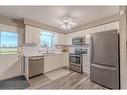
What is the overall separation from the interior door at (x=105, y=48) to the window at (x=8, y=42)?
3.00 m

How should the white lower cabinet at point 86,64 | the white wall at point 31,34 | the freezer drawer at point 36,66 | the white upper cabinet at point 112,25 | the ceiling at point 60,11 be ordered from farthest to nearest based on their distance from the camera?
the white lower cabinet at point 86,64 < the white wall at point 31,34 < the freezer drawer at point 36,66 < the white upper cabinet at point 112,25 < the ceiling at point 60,11

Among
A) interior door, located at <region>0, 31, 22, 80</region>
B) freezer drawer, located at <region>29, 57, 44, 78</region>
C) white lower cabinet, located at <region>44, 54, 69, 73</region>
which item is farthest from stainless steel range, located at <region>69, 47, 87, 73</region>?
interior door, located at <region>0, 31, 22, 80</region>

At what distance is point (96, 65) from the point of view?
304cm

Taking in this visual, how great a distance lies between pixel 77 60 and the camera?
4.43 meters

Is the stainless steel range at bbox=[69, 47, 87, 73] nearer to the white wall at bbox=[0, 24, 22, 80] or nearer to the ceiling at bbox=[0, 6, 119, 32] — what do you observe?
the ceiling at bbox=[0, 6, 119, 32]

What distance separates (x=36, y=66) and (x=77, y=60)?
188 centimetres

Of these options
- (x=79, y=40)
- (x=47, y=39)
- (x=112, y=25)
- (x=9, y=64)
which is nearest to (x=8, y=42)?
(x=9, y=64)

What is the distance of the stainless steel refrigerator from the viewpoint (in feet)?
8.13

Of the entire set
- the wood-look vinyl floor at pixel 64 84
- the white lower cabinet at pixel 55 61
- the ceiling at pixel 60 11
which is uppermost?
the ceiling at pixel 60 11

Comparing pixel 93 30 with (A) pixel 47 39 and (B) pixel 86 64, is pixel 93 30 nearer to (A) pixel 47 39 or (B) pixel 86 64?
(B) pixel 86 64

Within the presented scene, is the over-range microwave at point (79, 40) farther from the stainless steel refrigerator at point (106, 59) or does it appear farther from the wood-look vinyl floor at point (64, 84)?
the wood-look vinyl floor at point (64, 84)

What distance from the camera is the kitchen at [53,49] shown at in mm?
2803

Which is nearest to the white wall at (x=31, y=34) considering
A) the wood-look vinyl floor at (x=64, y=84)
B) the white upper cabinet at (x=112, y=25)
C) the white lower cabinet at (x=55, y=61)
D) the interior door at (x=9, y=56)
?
the interior door at (x=9, y=56)

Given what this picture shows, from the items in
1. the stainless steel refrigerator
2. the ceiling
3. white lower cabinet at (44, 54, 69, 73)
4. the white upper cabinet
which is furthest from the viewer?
white lower cabinet at (44, 54, 69, 73)
